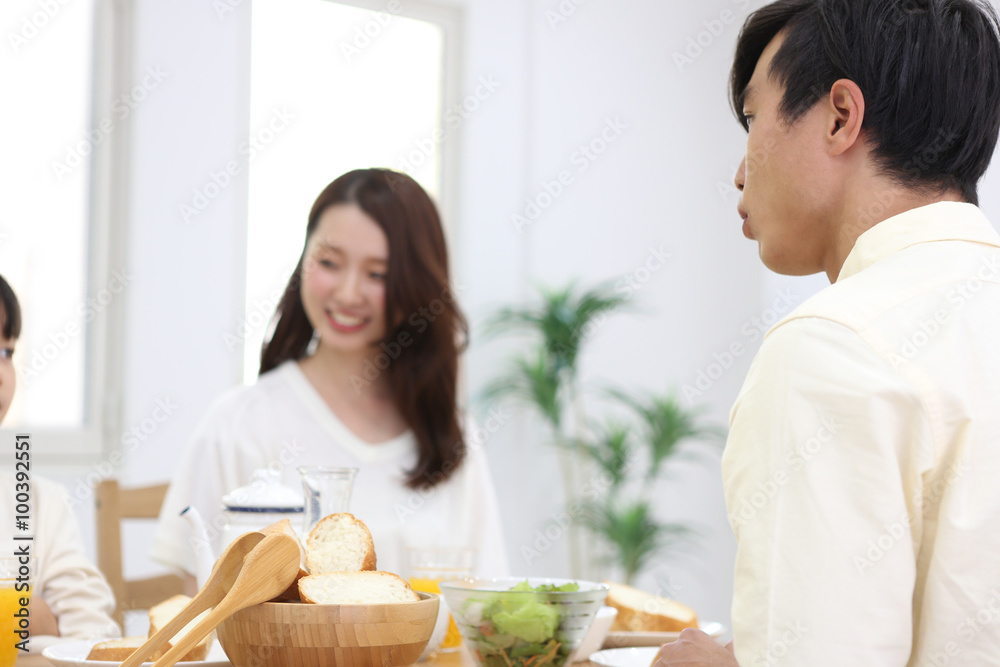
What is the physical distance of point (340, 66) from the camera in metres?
4.14

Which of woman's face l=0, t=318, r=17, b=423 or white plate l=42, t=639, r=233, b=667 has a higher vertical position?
woman's face l=0, t=318, r=17, b=423

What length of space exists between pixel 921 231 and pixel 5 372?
1.15m

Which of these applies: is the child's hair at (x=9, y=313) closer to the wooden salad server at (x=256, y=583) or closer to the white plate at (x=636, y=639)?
the wooden salad server at (x=256, y=583)

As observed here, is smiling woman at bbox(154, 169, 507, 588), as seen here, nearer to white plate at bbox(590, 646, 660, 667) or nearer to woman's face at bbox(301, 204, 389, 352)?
woman's face at bbox(301, 204, 389, 352)

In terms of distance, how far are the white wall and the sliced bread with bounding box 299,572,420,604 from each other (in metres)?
2.90

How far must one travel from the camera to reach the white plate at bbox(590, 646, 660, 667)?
1.10 m

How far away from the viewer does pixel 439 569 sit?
4.40 ft

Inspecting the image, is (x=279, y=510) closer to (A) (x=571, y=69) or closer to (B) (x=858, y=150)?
(B) (x=858, y=150)

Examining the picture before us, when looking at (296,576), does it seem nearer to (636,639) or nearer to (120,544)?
(636,639)

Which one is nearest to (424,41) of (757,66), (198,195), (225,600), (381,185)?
(198,195)

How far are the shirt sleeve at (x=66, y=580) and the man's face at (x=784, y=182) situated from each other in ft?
3.58

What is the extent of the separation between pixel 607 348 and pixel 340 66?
1854 millimetres

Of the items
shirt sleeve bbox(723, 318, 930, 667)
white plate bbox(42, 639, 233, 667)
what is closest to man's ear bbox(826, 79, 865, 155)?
shirt sleeve bbox(723, 318, 930, 667)

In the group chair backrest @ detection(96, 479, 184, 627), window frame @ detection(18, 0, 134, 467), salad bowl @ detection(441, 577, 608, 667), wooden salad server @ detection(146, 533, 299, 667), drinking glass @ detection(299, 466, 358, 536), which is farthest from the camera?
window frame @ detection(18, 0, 134, 467)
